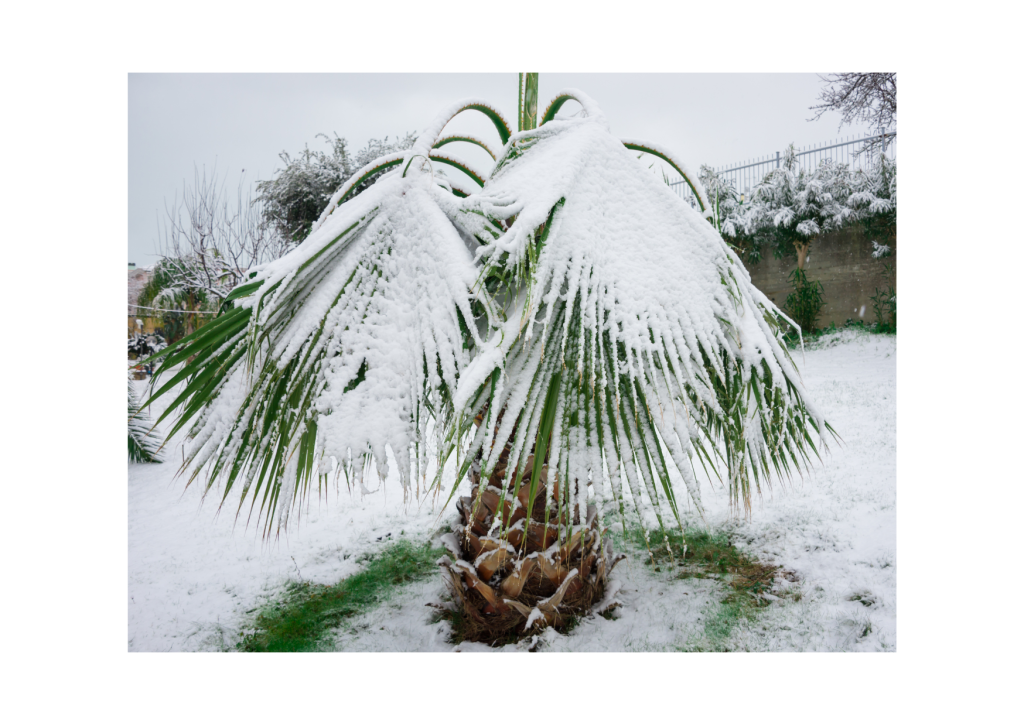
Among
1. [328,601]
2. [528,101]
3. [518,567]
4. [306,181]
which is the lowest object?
[328,601]

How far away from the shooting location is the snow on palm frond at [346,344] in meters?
1.04

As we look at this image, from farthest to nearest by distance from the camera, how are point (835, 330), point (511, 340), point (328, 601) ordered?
point (835, 330) < point (328, 601) < point (511, 340)

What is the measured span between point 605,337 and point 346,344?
51 cm

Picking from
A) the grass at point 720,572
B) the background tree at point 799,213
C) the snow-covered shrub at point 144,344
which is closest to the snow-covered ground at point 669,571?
the grass at point 720,572

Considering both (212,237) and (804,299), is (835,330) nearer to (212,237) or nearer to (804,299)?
(804,299)

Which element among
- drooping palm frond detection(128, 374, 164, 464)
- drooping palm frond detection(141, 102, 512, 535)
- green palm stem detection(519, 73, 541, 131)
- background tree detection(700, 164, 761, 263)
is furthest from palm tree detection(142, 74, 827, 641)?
background tree detection(700, 164, 761, 263)

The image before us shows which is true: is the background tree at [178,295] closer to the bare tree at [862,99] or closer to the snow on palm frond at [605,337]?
the snow on palm frond at [605,337]

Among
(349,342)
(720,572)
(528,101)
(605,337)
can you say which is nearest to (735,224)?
(528,101)

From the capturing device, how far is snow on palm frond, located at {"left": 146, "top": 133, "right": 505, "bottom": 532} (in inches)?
41.0

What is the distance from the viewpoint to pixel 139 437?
1.82 m

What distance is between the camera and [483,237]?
114cm

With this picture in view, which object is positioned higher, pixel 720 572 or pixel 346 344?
pixel 346 344
